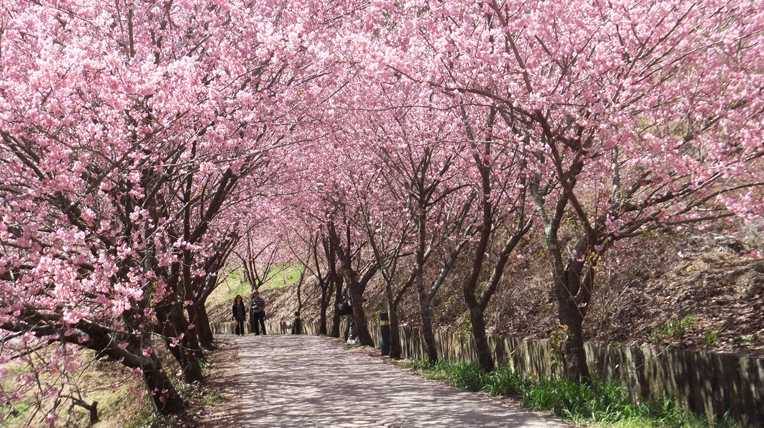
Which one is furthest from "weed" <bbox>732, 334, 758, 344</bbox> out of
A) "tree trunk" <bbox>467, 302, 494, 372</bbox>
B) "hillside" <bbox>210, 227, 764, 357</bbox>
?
"tree trunk" <bbox>467, 302, 494, 372</bbox>

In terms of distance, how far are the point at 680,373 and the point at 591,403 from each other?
1.15 m

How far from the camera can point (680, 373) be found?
8156 mm

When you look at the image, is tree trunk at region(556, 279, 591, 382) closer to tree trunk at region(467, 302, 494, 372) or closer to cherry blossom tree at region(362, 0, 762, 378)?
cherry blossom tree at region(362, 0, 762, 378)

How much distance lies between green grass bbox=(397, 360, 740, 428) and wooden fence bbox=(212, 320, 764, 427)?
0.57 ft

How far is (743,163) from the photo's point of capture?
24.5 feet

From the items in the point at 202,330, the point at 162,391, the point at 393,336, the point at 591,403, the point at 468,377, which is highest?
the point at 202,330

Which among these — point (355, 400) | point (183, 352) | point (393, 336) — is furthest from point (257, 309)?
point (355, 400)

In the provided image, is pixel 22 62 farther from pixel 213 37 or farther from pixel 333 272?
pixel 333 272

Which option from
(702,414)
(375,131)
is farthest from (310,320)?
(702,414)

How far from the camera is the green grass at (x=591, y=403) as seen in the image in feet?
25.8

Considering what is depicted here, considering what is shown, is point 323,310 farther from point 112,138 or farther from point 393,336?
point 112,138

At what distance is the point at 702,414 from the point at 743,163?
9.29 feet

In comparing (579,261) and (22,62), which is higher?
(22,62)

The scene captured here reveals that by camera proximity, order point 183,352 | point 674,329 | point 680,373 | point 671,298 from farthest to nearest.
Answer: point 183,352 → point 671,298 → point 674,329 → point 680,373
